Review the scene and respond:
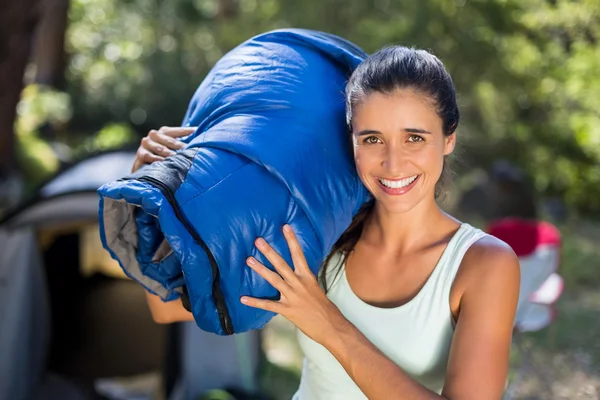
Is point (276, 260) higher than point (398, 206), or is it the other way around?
point (398, 206)

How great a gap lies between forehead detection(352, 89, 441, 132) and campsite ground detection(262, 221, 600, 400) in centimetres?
332

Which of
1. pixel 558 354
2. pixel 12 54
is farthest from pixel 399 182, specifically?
pixel 12 54

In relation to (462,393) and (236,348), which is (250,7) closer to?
(236,348)

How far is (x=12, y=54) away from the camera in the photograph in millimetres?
6977

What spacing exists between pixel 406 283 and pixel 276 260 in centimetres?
31

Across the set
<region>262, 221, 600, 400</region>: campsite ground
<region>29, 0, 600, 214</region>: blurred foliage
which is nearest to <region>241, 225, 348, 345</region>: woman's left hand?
<region>262, 221, 600, 400</region>: campsite ground

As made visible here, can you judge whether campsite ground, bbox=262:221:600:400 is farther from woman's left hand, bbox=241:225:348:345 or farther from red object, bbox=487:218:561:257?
woman's left hand, bbox=241:225:348:345

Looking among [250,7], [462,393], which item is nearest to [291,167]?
[462,393]

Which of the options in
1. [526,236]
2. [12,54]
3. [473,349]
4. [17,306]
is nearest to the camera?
[473,349]

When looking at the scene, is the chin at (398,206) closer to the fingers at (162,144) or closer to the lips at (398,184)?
the lips at (398,184)

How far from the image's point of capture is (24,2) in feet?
21.7

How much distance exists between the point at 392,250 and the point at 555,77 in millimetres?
7977

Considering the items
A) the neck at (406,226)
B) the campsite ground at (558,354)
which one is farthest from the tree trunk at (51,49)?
the neck at (406,226)

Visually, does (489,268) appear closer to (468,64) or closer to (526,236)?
(526,236)
